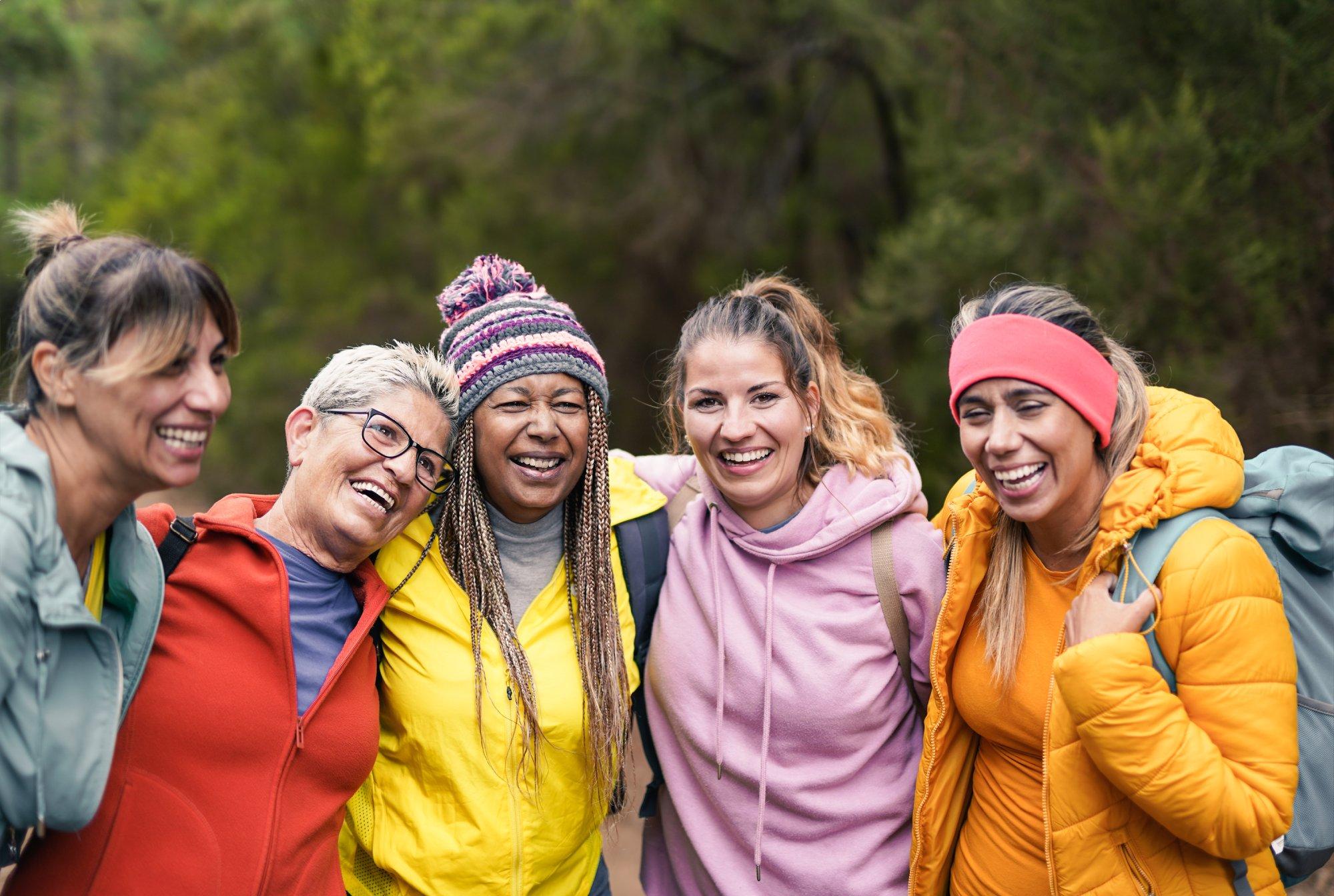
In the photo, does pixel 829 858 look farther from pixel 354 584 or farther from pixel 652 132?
pixel 652 132

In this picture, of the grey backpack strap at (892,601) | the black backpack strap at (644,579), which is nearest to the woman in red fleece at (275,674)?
the black backpack strap at (644,579)

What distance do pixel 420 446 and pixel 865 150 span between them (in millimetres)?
9665

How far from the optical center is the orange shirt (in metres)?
2.54

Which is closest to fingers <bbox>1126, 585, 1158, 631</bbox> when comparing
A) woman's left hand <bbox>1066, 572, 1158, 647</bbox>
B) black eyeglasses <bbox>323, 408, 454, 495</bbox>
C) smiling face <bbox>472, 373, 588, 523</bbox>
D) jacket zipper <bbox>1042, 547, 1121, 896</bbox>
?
woman's left hand <bbox>1066, 572, 1158, 647</bbox>

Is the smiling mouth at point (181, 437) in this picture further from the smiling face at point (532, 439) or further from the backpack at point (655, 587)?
the backpack at point (655, 587)

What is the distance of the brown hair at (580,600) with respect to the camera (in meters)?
2.68

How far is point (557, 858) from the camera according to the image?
106 inches

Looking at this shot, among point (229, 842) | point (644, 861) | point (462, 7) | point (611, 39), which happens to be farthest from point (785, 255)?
point (229, 842)

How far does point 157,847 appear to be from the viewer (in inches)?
83.8

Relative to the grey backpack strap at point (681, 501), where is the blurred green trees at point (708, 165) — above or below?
above

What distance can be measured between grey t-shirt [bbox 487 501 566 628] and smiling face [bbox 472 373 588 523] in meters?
0.11

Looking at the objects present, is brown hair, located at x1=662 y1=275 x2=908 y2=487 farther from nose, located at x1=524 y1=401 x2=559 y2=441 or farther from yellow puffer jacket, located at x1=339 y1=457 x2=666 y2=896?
yellow puffer jacket, located at x1=339 y1=457 x2=666 y2=896

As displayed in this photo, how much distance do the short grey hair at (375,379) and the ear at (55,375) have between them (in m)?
0.65

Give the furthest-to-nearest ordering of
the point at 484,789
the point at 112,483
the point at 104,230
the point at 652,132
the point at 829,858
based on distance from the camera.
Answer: the point at 104,230 < the point at 652,132 < the point at 829,858 < the point at 484,789 < the point at 112,483
